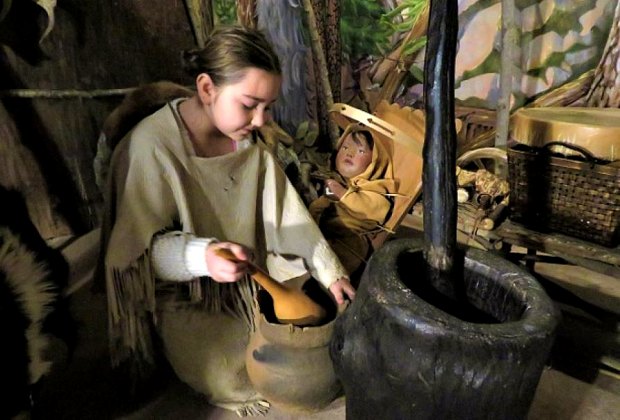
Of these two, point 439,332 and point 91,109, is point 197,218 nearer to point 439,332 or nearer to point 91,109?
point 91,109

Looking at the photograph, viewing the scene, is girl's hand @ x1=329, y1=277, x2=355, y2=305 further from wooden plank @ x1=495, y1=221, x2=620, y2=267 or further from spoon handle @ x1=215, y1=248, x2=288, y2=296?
wooden plank @ x1=495, y1=221, x2=620, y2=267

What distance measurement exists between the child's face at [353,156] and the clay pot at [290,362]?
91 cm

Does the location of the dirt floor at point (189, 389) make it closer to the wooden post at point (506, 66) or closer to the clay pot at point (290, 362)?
the clay pot at point (290, 362)

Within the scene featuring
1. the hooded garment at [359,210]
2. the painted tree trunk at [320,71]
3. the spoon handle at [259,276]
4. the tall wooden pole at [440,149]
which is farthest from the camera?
the painted tree trunk at [320,71]

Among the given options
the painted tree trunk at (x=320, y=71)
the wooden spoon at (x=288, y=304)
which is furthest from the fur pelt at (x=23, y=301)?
the painted tree trunk at (x=320, y=71)

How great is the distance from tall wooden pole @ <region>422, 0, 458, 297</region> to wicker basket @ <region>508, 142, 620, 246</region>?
553 mm

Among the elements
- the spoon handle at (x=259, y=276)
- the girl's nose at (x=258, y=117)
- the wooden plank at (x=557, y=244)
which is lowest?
the wooden plank at (x=557, y=244)

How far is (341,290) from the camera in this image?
4.49ft

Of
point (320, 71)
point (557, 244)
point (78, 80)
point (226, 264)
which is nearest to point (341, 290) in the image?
point (226, 264)

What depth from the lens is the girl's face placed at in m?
1.21

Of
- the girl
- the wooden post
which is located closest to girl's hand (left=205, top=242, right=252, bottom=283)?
the girl

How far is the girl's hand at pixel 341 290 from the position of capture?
4.46 ft

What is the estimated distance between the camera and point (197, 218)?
1314 millimetres

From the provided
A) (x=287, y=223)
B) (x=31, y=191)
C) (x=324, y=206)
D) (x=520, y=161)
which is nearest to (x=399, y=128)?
(x=324, y=206)
